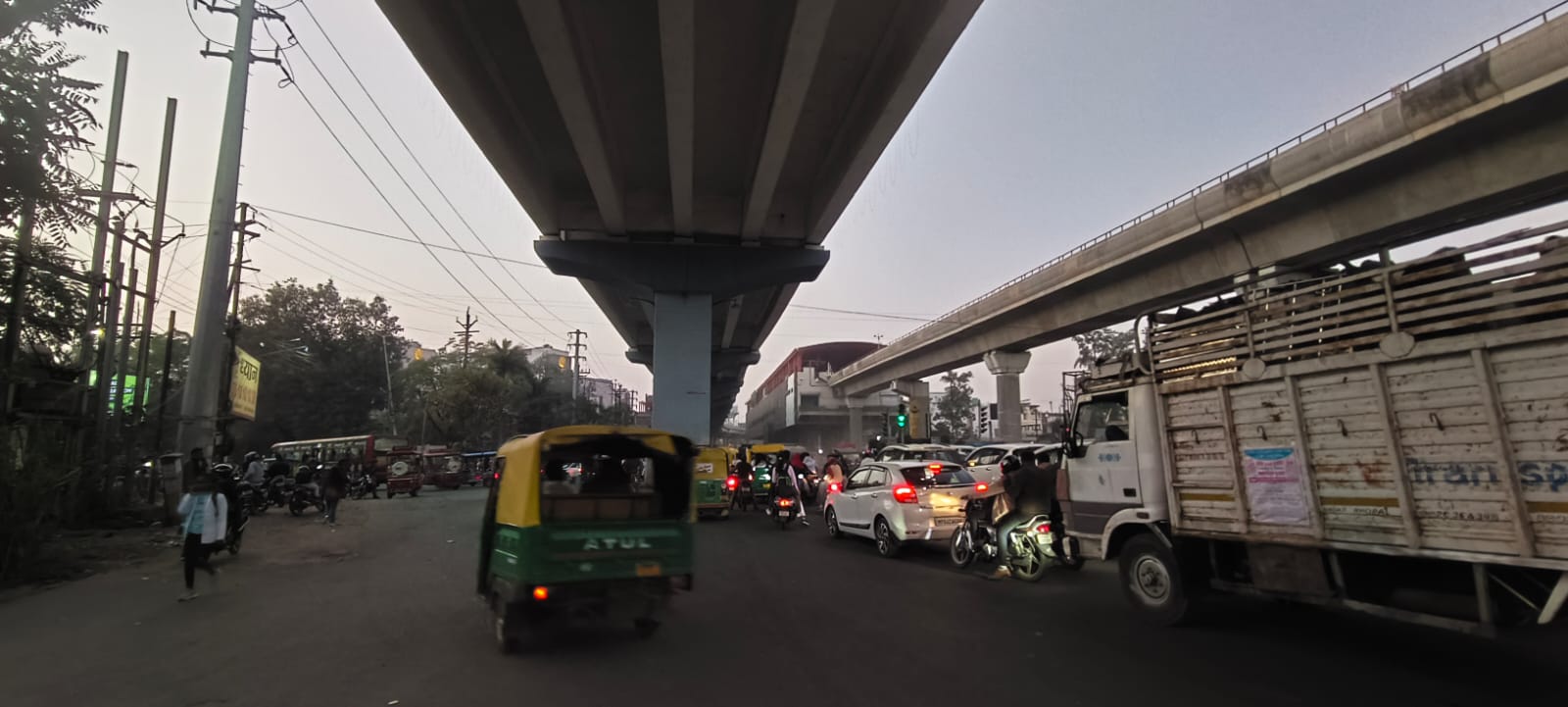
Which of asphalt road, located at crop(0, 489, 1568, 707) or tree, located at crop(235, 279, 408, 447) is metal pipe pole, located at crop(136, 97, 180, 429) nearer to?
asphalt road, located at crop(0, 489, 1568, 707)

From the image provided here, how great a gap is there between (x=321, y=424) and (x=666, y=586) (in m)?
50.0

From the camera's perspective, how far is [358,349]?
5109 centimetres

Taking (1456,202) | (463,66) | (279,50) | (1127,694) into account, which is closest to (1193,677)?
(1127,694)

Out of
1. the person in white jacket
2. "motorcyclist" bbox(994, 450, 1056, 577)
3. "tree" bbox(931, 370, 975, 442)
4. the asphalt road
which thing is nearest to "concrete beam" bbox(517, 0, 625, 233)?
the person in white jacket

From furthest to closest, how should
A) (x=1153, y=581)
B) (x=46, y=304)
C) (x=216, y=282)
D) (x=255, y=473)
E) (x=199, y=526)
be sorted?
(x=255, y=473), (x=216, y=282), (x=46, y=304), (x=199, y=526), (x=1153, y=581)

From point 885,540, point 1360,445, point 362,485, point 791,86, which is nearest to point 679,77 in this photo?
point 791,86

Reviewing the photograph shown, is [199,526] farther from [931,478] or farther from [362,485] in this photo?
[362,485]

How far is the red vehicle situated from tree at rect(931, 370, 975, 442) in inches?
2135

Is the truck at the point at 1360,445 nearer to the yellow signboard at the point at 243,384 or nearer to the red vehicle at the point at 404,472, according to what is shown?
the yellow signboard at the point at 243,384

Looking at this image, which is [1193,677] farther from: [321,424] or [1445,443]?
[321,424]

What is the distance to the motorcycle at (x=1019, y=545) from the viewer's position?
922cm

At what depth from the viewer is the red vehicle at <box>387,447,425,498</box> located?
30.8m

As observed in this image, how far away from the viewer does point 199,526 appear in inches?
350

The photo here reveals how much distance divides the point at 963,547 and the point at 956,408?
7343 cm
